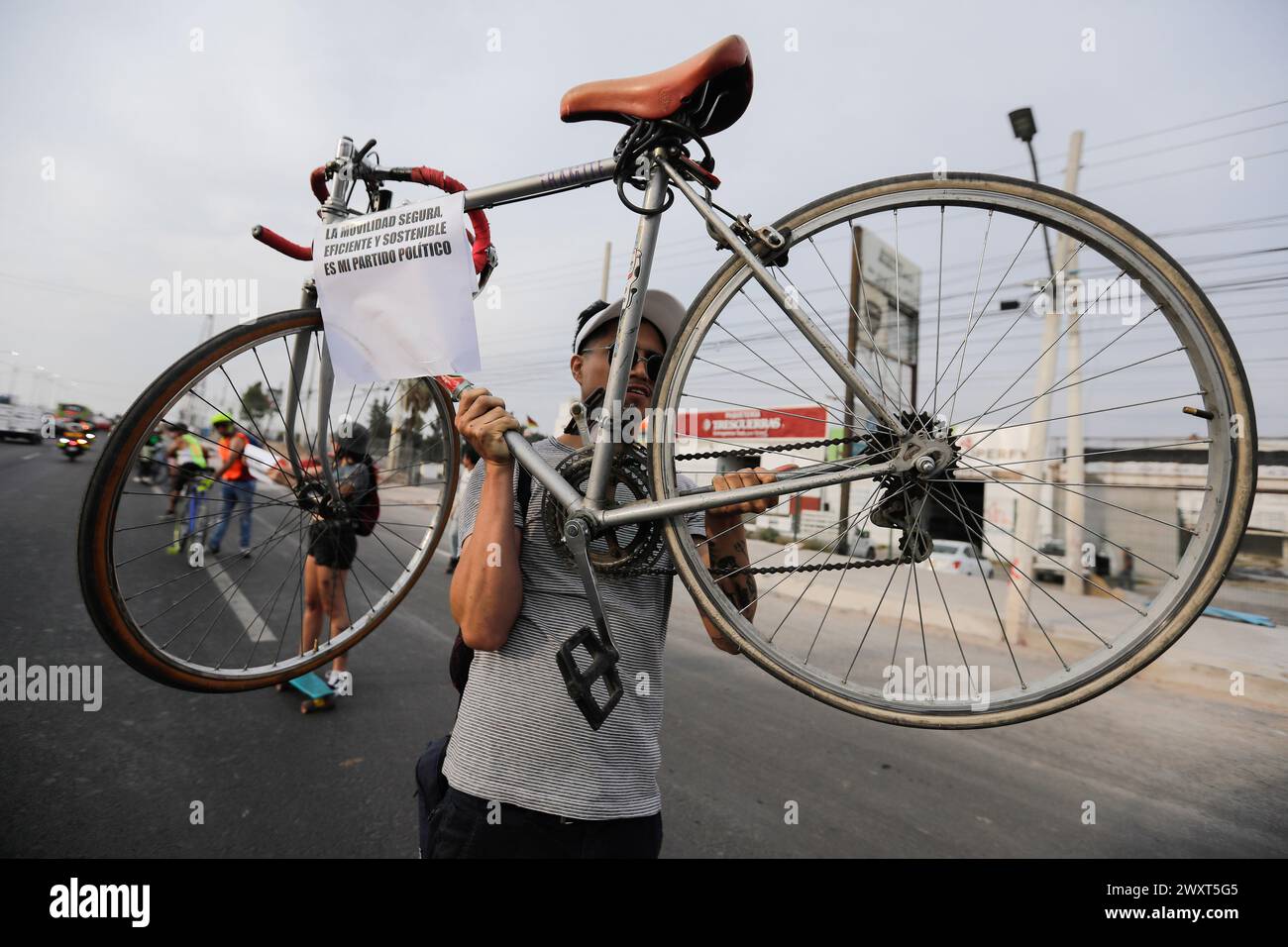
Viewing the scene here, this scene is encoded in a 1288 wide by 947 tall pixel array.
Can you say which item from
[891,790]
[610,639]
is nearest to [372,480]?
[610,639]

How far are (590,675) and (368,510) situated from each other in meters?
2.37

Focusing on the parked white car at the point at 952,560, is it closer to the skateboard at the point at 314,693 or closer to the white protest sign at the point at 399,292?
the skateboard at the point at 314,693

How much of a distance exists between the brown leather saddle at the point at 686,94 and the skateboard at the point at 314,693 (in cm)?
400

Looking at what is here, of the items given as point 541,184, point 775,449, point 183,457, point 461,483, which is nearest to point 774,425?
point 775,449

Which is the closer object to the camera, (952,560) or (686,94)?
(686,94)

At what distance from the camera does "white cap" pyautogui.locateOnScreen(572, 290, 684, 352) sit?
1.78 meters

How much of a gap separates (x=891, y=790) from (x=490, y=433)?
3.42 meters

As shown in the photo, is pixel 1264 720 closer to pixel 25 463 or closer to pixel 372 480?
pixel 372 480

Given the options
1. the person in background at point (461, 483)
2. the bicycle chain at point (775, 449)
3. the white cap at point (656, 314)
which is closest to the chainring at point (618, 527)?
the bicycle chain at point (775, 449)

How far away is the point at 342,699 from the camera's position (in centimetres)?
439

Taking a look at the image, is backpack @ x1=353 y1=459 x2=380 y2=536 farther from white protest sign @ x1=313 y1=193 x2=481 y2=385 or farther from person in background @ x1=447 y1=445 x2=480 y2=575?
white protest sign @ x1=313 y1=193 x2=481 y2=385

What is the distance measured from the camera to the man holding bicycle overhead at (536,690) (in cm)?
141

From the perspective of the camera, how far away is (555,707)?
149 cm

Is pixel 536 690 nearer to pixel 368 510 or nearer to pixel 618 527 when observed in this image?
pixel 618 527
